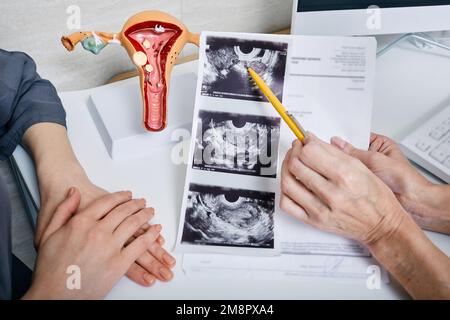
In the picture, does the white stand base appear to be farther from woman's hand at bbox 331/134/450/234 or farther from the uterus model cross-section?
woman's hand at bbox 331/134/450/234

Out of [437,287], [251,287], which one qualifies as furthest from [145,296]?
[437,287]

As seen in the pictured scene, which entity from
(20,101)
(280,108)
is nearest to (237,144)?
(280,108)

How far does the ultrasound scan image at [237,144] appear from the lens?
0.71 m

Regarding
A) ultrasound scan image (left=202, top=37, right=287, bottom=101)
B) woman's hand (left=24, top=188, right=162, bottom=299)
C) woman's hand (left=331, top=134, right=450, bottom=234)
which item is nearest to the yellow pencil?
ultrasound scan image (left=202, top=37, right=287, bottom=101)

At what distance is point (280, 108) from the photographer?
26.0 inches

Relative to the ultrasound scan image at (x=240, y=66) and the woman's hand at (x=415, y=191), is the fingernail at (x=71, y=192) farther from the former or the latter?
the woman's hand at (x=415, y=191)

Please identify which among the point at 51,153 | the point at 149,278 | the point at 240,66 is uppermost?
the point at 240,66

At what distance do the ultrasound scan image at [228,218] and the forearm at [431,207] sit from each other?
201mm

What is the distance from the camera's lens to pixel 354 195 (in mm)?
593

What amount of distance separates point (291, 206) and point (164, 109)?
25 centimetres

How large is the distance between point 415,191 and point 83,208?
0.47 m

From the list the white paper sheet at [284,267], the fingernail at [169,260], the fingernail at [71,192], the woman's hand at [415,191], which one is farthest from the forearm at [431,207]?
the fingernail at [71,192]

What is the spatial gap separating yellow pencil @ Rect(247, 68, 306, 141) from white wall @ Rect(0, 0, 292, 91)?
0.31 metres

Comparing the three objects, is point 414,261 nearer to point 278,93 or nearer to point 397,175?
point 397,175
